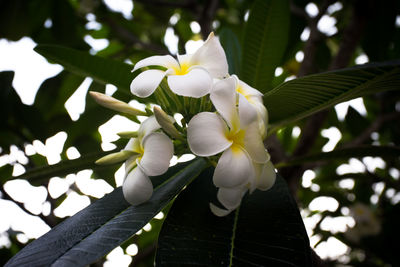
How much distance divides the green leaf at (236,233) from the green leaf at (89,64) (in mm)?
327

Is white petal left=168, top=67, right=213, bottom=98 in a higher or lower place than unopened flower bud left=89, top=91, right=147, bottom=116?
higher

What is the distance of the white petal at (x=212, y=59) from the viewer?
0.66 meters

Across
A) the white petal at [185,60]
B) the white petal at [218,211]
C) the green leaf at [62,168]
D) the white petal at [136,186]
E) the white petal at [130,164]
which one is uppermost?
the white petal at [185,60]

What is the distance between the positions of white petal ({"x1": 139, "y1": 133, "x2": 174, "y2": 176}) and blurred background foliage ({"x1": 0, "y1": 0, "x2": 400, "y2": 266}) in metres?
0.30

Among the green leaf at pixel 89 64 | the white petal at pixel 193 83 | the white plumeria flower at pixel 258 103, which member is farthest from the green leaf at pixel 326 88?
the green leaf at pixel 89 64

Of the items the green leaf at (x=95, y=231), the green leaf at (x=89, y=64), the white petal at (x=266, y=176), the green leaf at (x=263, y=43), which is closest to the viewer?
the green leaf at (x=95, y=231)

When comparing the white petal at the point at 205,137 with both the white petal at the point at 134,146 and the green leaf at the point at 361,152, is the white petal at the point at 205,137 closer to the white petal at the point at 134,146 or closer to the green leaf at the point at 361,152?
the white petal at the point at 134,146

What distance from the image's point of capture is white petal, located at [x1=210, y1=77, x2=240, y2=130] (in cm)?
58

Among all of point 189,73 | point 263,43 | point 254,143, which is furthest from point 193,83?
point 263,43

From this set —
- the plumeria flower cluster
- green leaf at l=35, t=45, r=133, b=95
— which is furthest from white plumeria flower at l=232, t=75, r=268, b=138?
green leaf at l=35, t=45, r=133, b=95

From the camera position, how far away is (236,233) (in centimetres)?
63

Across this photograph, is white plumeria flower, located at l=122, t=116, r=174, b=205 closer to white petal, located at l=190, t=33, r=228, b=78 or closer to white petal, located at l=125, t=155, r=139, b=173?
white petal, located at l=125, t=155, r=139, b=173

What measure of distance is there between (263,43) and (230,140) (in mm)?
495

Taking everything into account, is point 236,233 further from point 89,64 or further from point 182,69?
point 89,64
